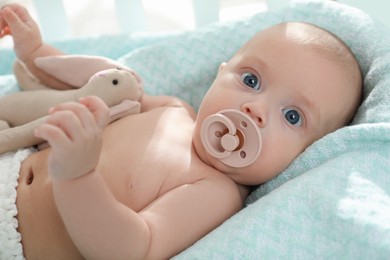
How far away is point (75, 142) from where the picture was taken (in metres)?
0.62

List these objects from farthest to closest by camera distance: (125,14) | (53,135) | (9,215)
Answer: (125,14) < (9,215) < (53,135)

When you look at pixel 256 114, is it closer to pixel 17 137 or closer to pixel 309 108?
pixel 309 108

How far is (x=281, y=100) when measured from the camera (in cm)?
93

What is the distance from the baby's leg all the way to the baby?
24cm

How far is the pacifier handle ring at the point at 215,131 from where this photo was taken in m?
0.89

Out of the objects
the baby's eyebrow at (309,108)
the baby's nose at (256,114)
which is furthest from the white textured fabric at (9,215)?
the baby's eyebrow at (309,108)

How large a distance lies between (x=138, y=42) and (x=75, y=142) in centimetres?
85

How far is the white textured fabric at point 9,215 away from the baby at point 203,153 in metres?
0.01

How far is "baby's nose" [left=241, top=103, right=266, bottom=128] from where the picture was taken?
0.88m

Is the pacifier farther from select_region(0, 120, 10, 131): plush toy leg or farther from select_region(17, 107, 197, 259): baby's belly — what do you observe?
select_region(0, 120, 10, 131): plush toy leg

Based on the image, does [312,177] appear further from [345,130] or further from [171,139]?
[171,139]

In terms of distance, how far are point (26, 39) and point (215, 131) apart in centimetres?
49

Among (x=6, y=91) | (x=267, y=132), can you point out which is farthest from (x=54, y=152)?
(x=6, y=91)

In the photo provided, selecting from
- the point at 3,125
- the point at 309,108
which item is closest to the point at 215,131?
the point at 309,108
